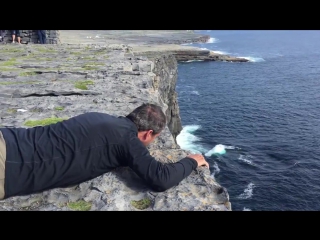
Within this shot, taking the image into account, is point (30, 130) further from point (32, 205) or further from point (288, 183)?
point (288, 183)

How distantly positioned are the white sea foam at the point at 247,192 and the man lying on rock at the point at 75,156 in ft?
104

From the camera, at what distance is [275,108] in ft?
202

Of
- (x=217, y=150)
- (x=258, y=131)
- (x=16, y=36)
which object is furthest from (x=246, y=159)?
(x=16, y=36)

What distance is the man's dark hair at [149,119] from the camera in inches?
234

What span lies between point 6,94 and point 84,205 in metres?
6.25

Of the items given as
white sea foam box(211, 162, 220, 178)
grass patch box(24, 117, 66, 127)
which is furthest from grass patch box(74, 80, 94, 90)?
white sea foam box(211, 162, 220, 178)

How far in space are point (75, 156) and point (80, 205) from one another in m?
0.73

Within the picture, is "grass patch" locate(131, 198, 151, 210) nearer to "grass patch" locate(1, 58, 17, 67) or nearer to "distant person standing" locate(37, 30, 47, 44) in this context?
"grass patch" locate(1, 58, 17, 67)

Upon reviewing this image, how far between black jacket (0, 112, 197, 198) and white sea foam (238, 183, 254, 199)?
104 ft

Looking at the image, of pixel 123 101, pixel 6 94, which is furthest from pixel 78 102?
pixel 6 94

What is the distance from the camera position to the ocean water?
120ft

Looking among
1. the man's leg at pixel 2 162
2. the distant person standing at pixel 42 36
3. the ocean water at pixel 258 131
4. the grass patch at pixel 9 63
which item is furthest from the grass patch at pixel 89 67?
the ocean water at pixel 258 131

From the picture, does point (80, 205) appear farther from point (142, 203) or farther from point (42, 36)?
point (42, 36)

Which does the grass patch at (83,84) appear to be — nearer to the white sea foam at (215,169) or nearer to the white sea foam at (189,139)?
the white sea foam at (215,169)
